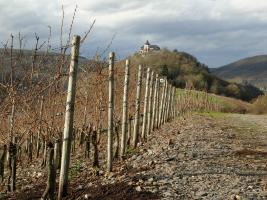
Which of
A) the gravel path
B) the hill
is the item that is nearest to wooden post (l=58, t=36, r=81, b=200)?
the gravel path

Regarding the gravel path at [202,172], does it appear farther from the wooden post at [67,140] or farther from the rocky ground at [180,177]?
the wooden post at [67,140]

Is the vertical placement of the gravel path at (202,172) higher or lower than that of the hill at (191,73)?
lower

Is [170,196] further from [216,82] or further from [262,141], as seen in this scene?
[216,82]

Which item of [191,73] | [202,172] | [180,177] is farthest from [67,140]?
[191,73]

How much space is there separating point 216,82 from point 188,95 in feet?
200

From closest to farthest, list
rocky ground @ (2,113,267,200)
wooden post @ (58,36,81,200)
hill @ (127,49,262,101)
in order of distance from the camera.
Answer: rocky ground @ (2,113,267,200) → wooden post @ (58,36,81,200) → hill @ (127,49,262,101)

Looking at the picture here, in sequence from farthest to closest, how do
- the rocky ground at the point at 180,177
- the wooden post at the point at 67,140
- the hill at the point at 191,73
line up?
1. the hill at the point at 191,73
2. the wooden post at the point at 67,140
3. the rocky ground at the point at 180,177

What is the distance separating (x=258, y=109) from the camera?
78.2m

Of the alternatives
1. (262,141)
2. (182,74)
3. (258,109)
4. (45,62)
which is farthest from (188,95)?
(182,74)

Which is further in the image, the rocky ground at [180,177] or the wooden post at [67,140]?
the wooden post at [67,140]

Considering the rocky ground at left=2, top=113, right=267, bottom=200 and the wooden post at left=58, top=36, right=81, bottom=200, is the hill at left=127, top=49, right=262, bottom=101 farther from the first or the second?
the wooden post at left=58, top=36, right=81, bottom=200

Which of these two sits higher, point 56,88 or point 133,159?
point 56,88

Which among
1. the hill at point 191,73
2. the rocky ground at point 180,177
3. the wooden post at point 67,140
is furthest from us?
the hill at point 191,73

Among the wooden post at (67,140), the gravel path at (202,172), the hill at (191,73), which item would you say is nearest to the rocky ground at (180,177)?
the gravel path at (202,172)
